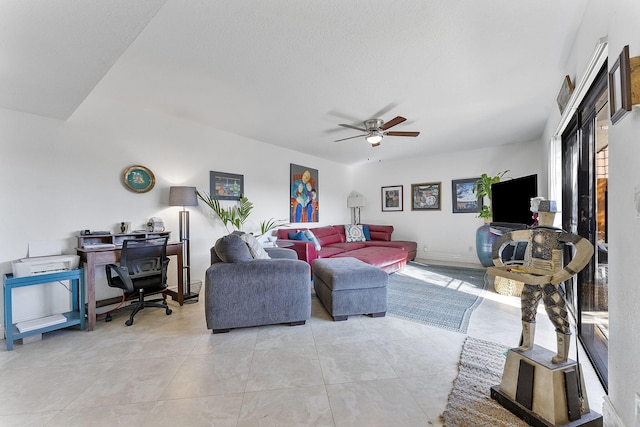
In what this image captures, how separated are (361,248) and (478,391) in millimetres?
3812

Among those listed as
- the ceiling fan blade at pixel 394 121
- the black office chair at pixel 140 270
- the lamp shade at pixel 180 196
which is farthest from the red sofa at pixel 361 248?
the ceiling fan blade at pixel 394 121

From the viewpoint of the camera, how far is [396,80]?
2.57m

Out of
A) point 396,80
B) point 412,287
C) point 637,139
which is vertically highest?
point 396,80

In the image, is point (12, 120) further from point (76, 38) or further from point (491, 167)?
point (491, 167)

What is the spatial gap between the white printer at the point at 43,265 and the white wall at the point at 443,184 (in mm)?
5823

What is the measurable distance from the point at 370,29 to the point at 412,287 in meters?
3.14

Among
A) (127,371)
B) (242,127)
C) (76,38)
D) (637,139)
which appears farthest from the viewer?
(242,127)

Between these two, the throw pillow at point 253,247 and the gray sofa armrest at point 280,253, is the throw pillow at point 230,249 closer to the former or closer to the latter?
the throw pillow at point 253,247

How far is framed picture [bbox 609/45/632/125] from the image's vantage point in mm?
975

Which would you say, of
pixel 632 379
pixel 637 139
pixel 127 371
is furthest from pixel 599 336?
pixel 127 371

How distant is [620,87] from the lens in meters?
1.05

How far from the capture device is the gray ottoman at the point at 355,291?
2562mm

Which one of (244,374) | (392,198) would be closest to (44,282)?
(244,374)

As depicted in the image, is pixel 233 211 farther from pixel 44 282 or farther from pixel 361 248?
pixel 361 248
